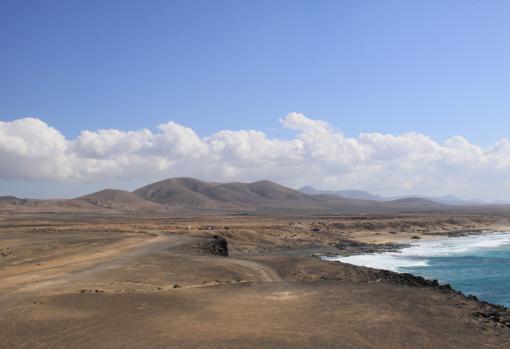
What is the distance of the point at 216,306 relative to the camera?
80.6 ft

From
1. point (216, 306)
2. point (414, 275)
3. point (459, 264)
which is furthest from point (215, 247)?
point (459, 264)

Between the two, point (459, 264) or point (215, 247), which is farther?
point (459, 264)

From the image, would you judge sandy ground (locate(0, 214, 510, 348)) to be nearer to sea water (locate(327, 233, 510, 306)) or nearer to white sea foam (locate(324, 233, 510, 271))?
sea water (locate(327, 233, 510, 306))

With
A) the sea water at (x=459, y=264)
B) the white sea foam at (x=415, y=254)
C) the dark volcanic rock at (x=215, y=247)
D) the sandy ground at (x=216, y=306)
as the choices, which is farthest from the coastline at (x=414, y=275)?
the dark volcanic rock at (x=215, y=247)

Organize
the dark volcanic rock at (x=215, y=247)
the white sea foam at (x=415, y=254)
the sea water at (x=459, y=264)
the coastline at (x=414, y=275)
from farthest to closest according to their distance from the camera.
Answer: the white sea foam at (x=415, y=254) < the dark volcanic rock at (x=215, y=247) < the sea water at (x=459, y=264) < the coastline at (x=414, y=275)

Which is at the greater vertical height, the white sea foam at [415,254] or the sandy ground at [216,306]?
the sandy ground at [216,306]

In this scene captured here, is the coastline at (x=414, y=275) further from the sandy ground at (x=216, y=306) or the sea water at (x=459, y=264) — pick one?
the sea water at (x=459, y=264)

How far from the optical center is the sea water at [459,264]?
43144 mm

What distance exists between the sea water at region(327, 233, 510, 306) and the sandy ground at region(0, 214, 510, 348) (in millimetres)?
15243

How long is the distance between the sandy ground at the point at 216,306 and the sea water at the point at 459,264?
15.2 m

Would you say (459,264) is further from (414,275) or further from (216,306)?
(216,306)

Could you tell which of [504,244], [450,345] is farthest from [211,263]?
[504,244]

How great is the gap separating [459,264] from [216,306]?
45.2 m

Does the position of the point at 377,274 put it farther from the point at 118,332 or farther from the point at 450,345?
the point at 118,332
